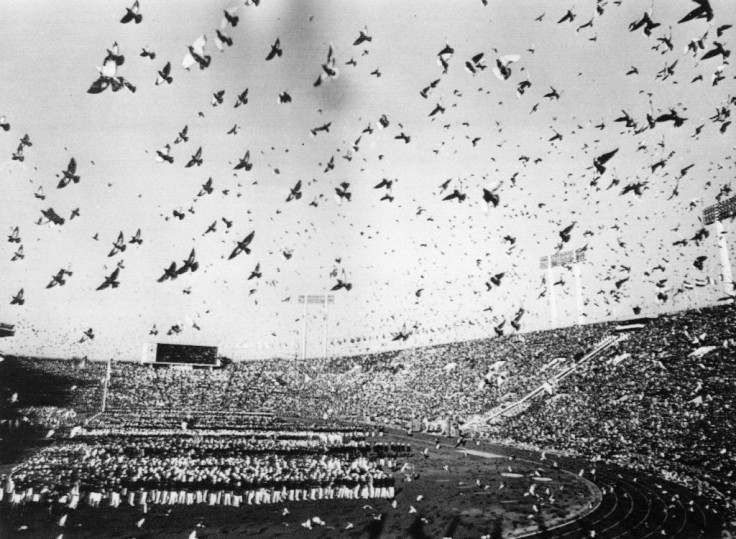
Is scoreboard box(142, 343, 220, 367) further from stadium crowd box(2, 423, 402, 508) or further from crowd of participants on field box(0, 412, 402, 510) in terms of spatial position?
stadium crowd box(2, 423, 402, 508)

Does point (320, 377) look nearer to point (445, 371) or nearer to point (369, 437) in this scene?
point (445, 371)

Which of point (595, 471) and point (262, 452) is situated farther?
point (262, 452)

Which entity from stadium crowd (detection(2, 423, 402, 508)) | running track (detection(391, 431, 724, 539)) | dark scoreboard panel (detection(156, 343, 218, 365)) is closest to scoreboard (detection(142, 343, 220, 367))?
dark scoreboard panel (detection(156, 343, 218, 365))

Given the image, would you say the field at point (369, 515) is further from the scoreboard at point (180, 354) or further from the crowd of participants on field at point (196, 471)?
the scoreboard at point (180, 354)

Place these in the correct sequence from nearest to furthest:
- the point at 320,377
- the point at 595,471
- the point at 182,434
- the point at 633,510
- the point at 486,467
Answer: the point at 633,510 → the point at 595,471 → the point at 486,467 → the point at 182,434 → the point at 320,377

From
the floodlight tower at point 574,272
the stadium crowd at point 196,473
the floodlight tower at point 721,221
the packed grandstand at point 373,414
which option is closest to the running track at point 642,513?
the packed grandstand at point 373,414

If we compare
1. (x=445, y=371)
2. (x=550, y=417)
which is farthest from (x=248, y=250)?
(x=445, y=371)
